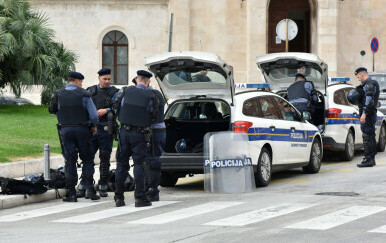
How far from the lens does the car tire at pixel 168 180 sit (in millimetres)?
15000

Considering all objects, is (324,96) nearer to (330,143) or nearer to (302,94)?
(302,94)

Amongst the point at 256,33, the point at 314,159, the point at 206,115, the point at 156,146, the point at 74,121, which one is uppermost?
the point at 256,33

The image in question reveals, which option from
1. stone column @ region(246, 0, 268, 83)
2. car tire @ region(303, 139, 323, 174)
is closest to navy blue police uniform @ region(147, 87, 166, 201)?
car tire @ region(303, 139, 323, 174)

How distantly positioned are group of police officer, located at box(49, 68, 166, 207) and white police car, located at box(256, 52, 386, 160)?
5.47 m

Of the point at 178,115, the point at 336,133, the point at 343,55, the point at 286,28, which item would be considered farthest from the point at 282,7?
the point at 178,115

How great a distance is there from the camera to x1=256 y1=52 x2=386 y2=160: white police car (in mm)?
18141

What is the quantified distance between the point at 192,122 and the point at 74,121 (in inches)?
94.4

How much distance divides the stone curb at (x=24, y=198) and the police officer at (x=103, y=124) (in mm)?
366

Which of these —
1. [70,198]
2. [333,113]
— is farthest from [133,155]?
[333,113]

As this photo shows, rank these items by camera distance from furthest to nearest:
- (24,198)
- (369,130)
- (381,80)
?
(381,80), (369,130), (24,198)

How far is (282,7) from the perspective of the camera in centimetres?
3806

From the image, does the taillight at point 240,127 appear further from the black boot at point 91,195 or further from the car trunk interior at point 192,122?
the black boot at point 91,195

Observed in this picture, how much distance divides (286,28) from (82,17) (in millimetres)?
16909

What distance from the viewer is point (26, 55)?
27922 millimetres
